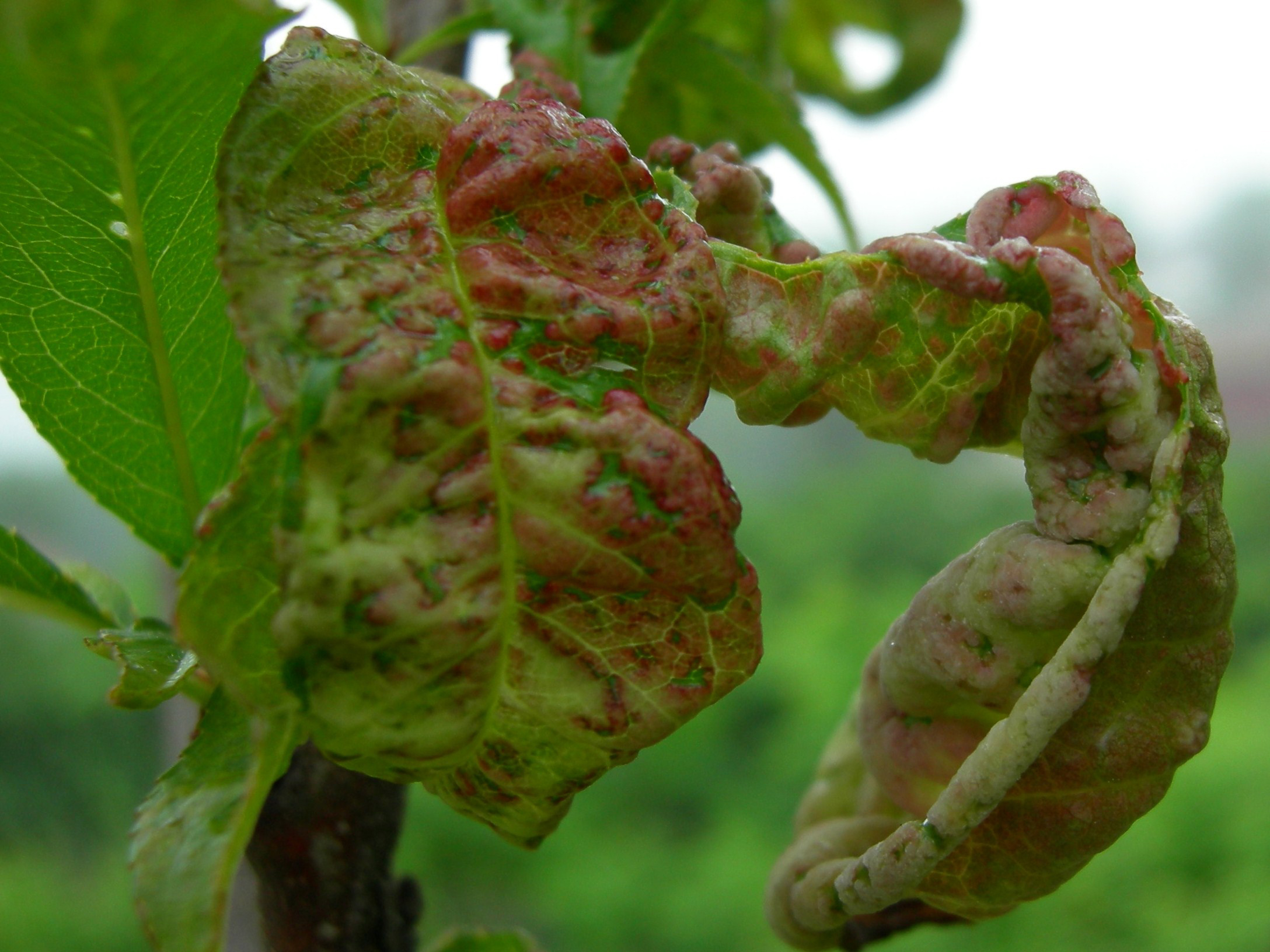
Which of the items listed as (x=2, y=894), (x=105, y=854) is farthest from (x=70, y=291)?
(x=105, y=854)

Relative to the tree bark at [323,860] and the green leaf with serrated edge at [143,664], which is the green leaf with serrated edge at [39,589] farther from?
the tree bark at [323,860]

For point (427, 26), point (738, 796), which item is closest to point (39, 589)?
point (427, 26)

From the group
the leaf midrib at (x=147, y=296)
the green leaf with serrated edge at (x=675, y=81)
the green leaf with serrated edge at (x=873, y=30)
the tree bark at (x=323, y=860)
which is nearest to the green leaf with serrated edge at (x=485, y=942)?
the tree bark at (x=323, y=860)

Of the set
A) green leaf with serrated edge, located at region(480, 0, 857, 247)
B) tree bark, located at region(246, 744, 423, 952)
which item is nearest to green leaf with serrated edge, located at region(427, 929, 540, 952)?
tree bark, located at region(246, 744, 423, 952)

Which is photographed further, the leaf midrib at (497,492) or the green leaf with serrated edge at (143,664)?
the green leaf with serrated edge at (143,664)

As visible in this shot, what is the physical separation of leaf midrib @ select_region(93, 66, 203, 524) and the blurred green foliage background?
3.92m

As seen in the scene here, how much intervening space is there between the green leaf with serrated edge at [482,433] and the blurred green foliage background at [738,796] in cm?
392

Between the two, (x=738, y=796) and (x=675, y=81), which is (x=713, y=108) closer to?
(x=675, y=81)

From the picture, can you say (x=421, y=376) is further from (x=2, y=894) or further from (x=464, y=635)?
(x=2, y=894)

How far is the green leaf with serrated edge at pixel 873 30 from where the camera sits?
1526 mm

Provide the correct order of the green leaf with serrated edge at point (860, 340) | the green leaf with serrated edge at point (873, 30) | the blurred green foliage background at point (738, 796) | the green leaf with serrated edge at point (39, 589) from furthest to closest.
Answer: the blurred green foliage background at point (738, 796) → the green leaf with serrated edge at point (873, 30) → the green leaf with serrated edge at point (39, 589) → the green leaf with serrated edge at point (860, 340)

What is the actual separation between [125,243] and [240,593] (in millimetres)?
305

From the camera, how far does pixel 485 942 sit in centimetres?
99

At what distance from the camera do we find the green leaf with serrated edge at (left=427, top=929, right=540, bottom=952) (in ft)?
3.20
